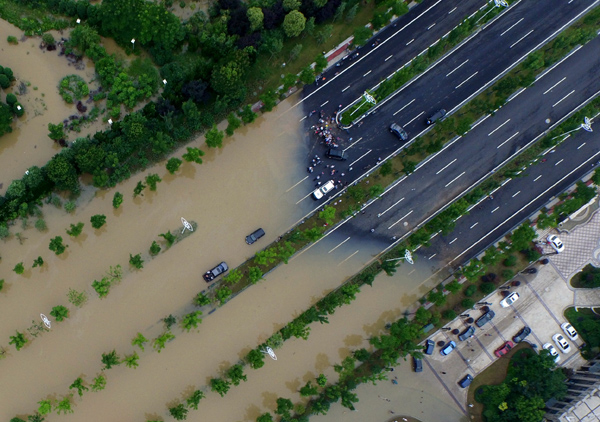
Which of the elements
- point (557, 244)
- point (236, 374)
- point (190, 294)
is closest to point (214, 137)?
point (190, 294)

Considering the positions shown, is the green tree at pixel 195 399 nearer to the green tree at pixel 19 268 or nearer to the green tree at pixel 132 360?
the green tree at pixel 132 360

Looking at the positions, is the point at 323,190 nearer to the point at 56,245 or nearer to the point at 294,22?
the point at 294,22

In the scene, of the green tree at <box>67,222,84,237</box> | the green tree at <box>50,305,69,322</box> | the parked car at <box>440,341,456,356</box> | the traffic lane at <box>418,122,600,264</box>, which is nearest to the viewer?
the green tree at <box>50,305,69,322</box>

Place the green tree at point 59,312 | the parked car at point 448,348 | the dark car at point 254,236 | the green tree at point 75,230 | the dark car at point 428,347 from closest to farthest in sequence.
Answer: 1. the green tree at point 59,312
2. the green tree at point 75,230
3. the dark car at point 254,236
4. the dark car at point 428,347
5. the parked car at point 448,348

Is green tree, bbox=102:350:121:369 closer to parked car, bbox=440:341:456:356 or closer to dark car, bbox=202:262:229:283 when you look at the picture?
dark car, bbox=202:262:229:283

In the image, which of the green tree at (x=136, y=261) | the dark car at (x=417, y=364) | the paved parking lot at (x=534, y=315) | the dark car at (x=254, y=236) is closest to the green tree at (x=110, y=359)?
the green tree at (x=136, y=261)

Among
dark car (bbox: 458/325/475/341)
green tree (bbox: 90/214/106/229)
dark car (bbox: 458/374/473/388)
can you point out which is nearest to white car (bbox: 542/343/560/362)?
dark car (bbox: 458/325/475/341)

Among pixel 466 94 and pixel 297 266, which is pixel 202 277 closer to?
pixel 297 266
